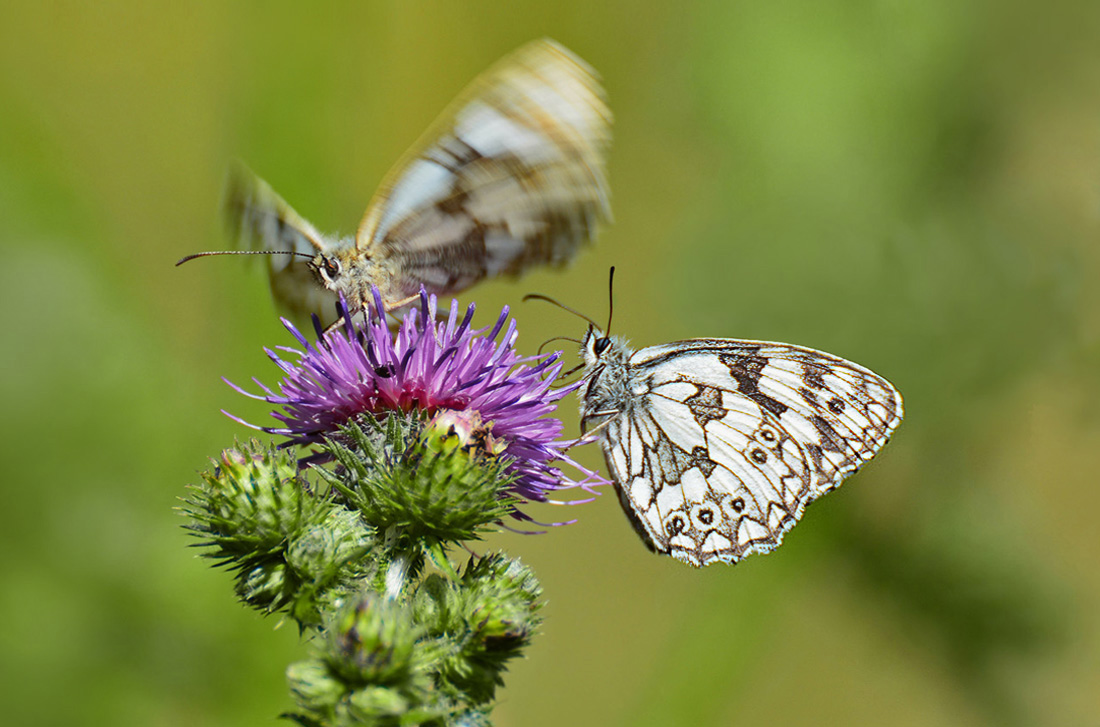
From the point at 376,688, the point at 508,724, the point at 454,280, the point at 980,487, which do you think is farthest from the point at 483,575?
the point at 508,724

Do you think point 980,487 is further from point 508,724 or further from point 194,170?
point 194,170

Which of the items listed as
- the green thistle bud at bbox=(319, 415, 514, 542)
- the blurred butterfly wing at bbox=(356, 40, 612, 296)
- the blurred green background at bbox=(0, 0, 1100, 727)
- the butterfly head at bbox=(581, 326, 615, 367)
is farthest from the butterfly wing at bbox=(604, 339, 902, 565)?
the green thistle bud at bbox=(319, 415, 514, 542)

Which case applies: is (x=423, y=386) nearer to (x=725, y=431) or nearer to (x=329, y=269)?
(x=329, y=269)

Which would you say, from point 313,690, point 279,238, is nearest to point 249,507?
point 313,690

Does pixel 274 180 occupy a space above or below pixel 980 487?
above

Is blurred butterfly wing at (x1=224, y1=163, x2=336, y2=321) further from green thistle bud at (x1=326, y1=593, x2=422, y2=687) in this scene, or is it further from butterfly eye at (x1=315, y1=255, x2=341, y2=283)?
green thistle bud at (x1=326, y1=593, x2=422, y2=687)

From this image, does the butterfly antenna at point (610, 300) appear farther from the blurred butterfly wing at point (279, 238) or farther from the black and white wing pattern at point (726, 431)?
the blurred butterfly wing at point (279, 238)
